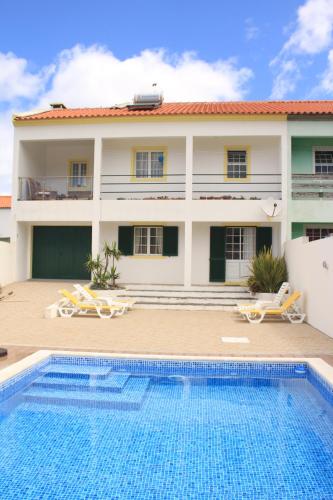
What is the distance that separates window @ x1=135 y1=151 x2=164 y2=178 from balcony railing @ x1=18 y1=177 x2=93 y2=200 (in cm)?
237

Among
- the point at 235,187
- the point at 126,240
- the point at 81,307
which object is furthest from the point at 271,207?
the point at 81,307

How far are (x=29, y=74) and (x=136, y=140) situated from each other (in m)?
5.46

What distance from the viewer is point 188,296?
1466 cm

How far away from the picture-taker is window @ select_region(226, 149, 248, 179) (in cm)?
1747

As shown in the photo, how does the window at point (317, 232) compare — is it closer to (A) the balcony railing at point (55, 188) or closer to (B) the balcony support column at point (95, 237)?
(B) the balcony support column at point (95, 237)

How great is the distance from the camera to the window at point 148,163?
1791cm

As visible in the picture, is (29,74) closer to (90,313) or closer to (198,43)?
(198,43)

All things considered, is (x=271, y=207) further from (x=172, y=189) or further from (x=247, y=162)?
(x=172, y=189)

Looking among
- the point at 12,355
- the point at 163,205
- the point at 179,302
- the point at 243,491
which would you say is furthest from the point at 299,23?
the point at 243,491

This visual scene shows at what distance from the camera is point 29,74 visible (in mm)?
13164

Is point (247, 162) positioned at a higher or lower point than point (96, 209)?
higher

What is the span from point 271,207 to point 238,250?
8.29 feet

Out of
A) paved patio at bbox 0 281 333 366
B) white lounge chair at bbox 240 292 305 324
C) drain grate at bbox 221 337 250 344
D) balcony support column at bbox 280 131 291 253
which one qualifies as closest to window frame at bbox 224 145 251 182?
balcony support column at bbox 280 131 291 253

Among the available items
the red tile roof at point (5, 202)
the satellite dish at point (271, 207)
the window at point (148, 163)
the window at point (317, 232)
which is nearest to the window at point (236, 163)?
the satellite dish at point (271, 207)
